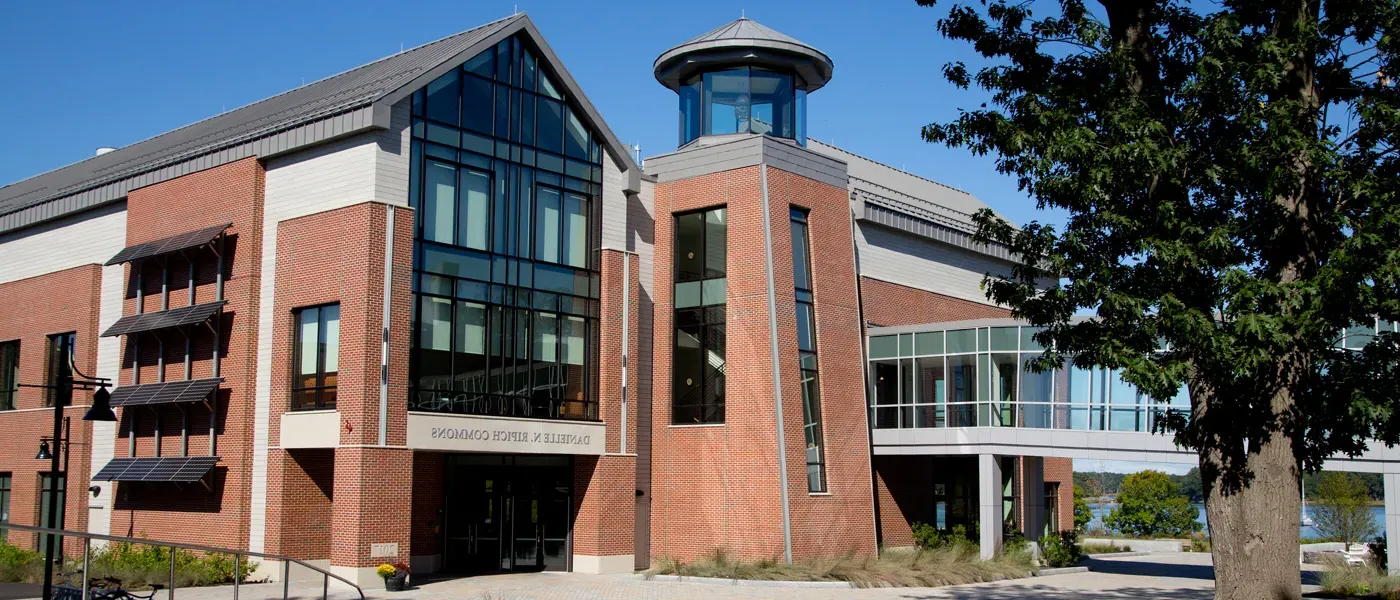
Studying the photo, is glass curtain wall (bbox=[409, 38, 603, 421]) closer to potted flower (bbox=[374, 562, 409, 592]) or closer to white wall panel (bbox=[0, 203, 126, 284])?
potted flower (bbox=[374, 562, 409, 592])

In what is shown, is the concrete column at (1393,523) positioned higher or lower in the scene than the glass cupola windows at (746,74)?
lower

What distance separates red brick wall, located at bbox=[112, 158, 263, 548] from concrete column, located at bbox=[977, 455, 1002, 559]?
57.8 ft

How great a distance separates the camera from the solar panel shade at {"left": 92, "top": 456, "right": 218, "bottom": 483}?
29.5 m

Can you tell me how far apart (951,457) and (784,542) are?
31.5 feet

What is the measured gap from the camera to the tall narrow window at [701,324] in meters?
Answer: 32.9

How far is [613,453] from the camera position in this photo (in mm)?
32062

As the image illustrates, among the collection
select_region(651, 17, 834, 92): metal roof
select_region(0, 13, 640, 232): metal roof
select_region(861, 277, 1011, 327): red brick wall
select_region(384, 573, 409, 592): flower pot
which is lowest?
select_region(384, 573, 409, 592): flower pot

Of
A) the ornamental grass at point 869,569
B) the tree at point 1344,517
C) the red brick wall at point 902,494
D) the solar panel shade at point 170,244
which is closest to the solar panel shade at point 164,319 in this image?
the solar panel shade at point 170,244

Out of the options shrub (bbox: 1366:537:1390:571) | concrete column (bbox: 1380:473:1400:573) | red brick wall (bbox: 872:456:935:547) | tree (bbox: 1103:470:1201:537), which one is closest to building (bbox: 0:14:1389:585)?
red brick wall (bbox: 872:456:935:547)

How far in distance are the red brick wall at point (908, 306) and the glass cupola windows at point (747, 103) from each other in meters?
5.07

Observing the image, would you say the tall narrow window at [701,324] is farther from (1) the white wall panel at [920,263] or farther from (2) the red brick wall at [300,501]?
(2) the red brick wall at [300,501]

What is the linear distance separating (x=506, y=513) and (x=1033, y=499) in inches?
556

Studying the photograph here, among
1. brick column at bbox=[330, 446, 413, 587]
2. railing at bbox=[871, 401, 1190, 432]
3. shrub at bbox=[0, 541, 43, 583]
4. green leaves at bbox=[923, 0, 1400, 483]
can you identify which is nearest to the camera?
green leaves at bbox=[923, 0, 1400, 483]

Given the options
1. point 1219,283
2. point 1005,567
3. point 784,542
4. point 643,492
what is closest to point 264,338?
point 643,492
